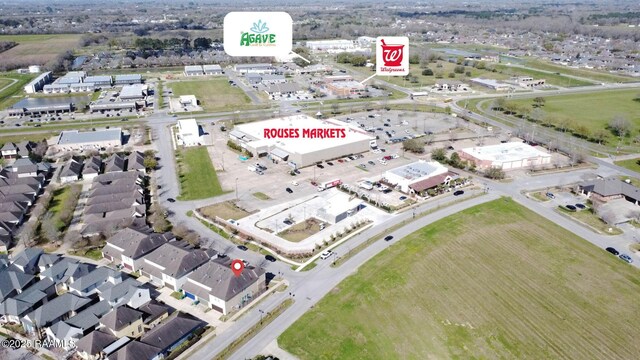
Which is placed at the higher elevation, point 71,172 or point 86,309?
point 71,172

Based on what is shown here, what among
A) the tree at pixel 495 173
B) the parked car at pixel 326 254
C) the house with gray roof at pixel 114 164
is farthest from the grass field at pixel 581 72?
the house with gray roof at pixel 114 164

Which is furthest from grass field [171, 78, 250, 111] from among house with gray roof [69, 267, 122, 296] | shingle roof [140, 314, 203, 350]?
shingle roof [140, 314, 203, 350]

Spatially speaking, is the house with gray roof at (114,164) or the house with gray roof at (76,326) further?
the house with gray roof at (114,164)

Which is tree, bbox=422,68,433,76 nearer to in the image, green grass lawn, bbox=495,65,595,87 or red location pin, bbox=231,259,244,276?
green grass lawn, bbox=495,65,595,87

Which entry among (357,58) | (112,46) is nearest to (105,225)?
(357,58)

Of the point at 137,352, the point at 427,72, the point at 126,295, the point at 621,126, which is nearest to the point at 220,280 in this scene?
the point at 126,295

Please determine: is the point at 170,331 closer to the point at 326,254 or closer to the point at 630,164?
the point at 326,254

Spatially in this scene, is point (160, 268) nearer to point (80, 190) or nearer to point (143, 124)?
point (80, 190)

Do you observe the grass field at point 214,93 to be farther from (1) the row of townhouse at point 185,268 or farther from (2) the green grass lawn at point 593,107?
(2) the green grass lawn at point 593,107
